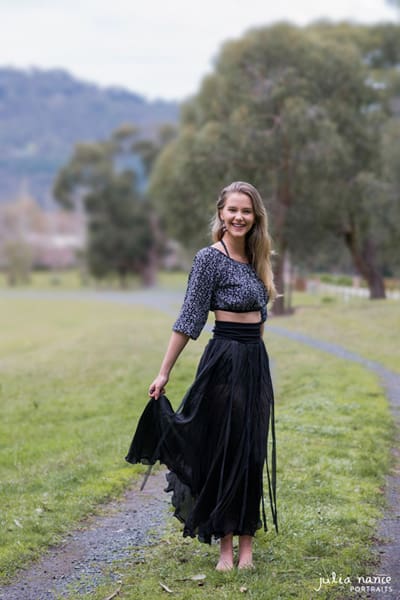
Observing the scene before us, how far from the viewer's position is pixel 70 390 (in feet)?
45.8

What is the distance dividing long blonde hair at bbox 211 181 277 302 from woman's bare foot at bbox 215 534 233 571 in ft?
5.06

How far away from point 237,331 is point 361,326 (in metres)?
16.3

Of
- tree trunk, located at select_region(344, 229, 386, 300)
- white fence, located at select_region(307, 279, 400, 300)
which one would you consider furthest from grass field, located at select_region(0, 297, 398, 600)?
white fence, located at select_region(307, 279, 400, 300)

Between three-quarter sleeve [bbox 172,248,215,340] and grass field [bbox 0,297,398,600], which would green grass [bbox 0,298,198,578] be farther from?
Answer: three-quarter sleeve [bbox 172,248,215,340]

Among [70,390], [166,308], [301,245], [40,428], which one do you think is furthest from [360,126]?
[40,428]

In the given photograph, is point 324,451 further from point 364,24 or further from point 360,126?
point 364,24

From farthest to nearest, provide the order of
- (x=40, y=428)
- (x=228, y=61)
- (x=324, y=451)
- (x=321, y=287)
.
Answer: (x=321, y=287)
(x=228, y=61)
(x=40, y=428)
(x=324, y=451)

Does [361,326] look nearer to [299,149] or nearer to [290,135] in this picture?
[290,135]

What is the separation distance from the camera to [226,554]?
4.88 m

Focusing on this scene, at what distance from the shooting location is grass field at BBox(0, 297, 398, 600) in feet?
16.1

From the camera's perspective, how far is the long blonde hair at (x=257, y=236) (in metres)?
4.93

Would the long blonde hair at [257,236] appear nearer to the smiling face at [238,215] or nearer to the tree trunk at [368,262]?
the smiling face at [238,215]

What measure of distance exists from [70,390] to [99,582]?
30.2 ft

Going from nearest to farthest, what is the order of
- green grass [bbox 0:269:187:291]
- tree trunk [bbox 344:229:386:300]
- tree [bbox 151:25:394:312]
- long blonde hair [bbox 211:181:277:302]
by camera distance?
long blonde hair [bbox 211:181:277:302], tree [bbox 151:25:394:312], tree trunk [bbox 344:229:386:300], green grass [bbox 0:269:187:291]
